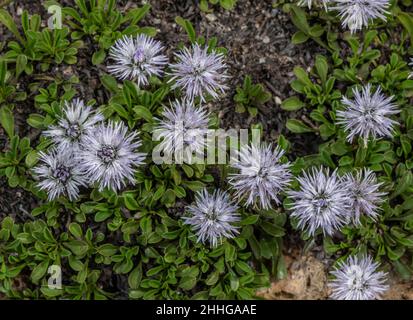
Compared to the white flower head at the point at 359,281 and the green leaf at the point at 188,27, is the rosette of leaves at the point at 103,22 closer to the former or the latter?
the green leaf at the point at 188,27

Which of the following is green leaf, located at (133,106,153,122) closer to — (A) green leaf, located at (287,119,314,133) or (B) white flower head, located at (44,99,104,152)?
(B) white flower head, located at (44,99,104,152)

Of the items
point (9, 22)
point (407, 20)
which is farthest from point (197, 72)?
point (407, 20)

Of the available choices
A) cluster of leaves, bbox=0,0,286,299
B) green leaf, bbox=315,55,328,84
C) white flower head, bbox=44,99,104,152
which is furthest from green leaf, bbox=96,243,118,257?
green leaf, bbox=315,55,328,84

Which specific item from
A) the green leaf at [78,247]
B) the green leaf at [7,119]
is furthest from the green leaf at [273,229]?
the green leaf at [7,119]

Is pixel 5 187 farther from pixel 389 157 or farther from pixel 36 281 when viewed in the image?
pixel 389 157

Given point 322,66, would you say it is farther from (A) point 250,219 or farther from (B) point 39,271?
(B) point 39,271

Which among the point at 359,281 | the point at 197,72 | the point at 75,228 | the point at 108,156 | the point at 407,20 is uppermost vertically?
the point at 407,20

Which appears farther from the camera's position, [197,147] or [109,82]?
[109,82]
